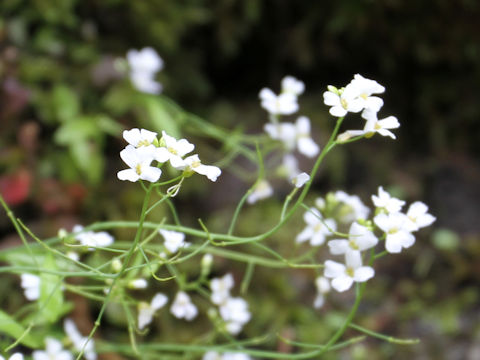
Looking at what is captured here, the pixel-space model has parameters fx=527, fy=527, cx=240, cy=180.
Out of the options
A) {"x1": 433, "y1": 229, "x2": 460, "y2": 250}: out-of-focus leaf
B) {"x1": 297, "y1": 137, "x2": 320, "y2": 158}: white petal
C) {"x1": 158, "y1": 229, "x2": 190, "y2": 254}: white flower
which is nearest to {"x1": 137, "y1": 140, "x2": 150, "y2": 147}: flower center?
{"x1": 158, "y1": 229, "x2": 190, "y2": 254}: white flower

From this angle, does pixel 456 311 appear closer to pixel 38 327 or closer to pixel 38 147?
pixel 38 327

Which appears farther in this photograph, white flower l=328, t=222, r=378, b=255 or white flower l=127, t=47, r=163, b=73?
white flower l=127, t=47, r=163, b=73

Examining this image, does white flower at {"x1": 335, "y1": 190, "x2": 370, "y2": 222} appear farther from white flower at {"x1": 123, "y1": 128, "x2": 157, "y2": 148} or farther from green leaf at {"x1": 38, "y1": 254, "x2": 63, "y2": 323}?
green leaf at {"x1": 38, "y1": 254, "x2": 63, "y2": 323}

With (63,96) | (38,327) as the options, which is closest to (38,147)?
(63,96)

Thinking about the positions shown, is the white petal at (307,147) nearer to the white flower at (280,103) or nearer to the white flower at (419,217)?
the white flower at (280,103)

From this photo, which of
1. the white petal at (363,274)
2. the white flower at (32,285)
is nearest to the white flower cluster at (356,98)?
the white petal at (363,274)

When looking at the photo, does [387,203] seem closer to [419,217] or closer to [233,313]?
[419,217]
